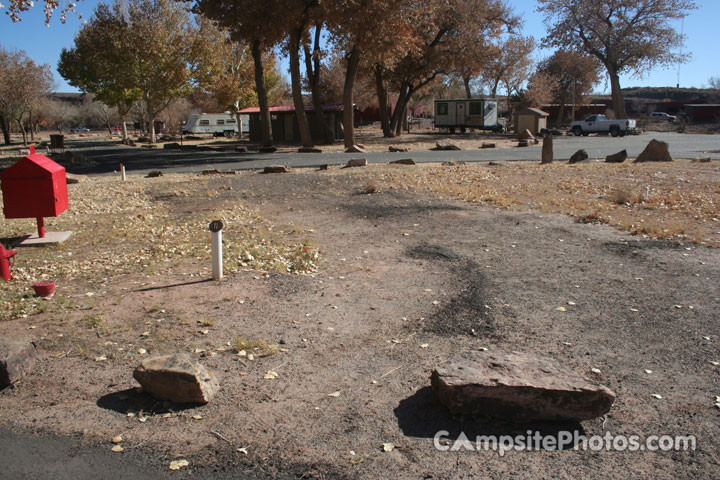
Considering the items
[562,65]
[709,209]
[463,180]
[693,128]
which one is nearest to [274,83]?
[562,65]

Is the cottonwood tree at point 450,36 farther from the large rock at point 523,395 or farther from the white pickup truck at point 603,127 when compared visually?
the large rock at point 523,395

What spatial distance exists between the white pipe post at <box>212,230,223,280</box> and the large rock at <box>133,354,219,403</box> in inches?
Result: 106

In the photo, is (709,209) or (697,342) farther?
(709,209)

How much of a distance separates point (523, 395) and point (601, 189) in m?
11.7

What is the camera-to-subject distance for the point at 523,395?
365 centimetres

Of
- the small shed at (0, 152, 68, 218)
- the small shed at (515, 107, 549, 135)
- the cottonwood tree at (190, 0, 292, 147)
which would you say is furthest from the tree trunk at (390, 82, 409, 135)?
the small shed at (0, 152, 68, 218)

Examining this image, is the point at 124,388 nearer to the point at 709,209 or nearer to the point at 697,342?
the point at 697,342

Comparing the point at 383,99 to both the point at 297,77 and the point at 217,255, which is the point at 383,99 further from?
the point at 217,255

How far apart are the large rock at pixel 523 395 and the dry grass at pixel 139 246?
380 centimetres

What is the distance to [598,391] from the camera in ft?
11.8

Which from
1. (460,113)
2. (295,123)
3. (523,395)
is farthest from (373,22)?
(460,113)

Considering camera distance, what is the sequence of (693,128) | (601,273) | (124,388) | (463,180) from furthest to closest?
(693,128) → (463,180) → (601,273) → (124,388)

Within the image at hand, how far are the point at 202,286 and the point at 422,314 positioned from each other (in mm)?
2584

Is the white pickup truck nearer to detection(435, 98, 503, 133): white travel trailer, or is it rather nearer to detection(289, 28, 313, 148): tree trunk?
detection(435, 98, 503, 133): white travel trailer
